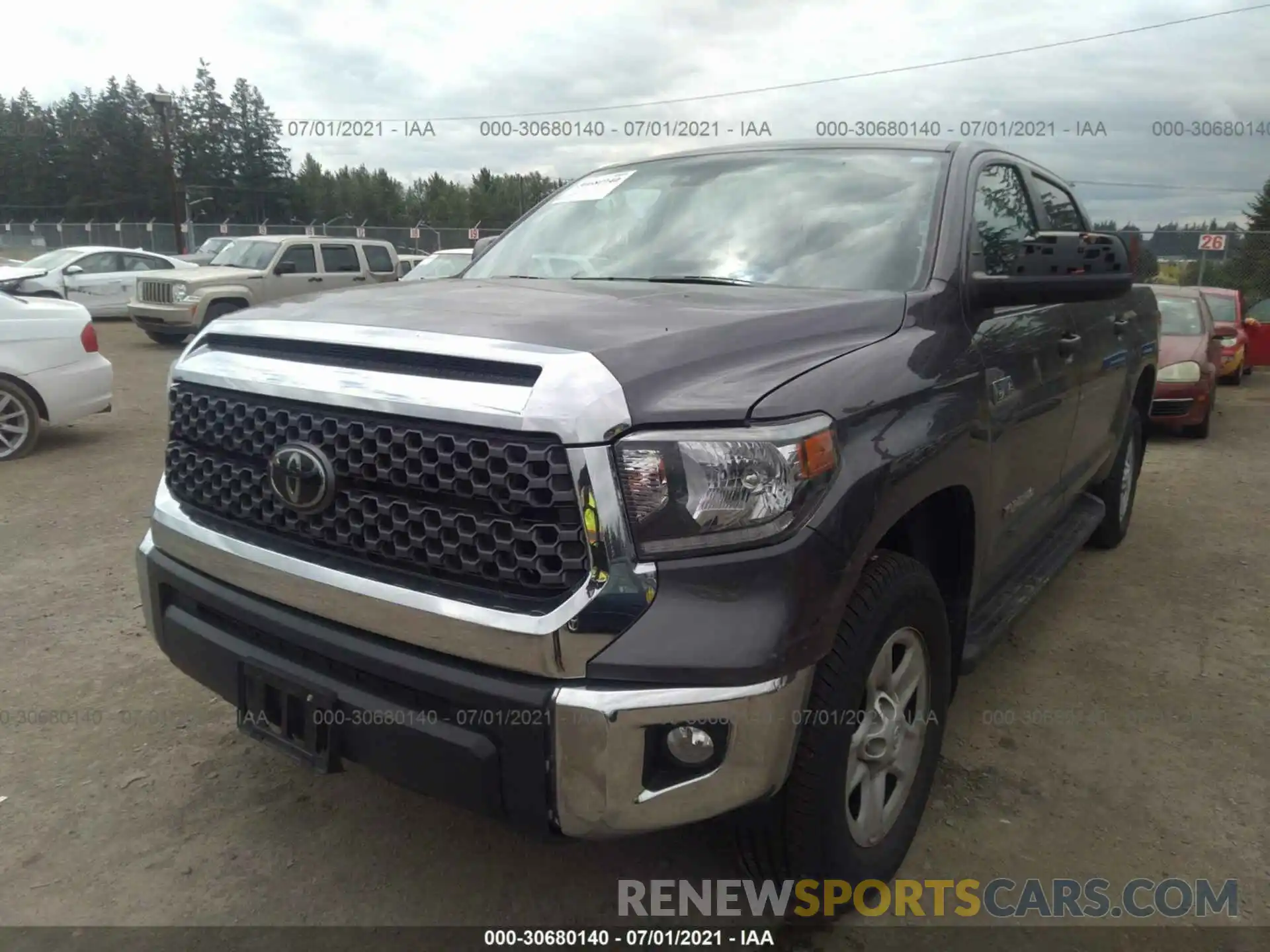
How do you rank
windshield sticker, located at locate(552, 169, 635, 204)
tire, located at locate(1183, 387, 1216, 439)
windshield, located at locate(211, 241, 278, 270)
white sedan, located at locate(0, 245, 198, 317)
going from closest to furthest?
1. windshield sticker, located at locate(552, 169, 635, 204)
2. tire, located at locate(1183, 387, 1216, 439)
3. windshield, located at locate(211, 241, 278, 270)
4. white sedan, located at locate(0, 245, 198, 317)

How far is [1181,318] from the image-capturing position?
10.1 metres

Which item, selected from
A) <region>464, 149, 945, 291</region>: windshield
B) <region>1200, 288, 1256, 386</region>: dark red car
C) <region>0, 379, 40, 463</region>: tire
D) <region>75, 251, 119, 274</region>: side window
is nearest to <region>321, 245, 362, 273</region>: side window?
<region>75, 251, 119, 274</region>: side window

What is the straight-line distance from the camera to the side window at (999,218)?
303 centimetres

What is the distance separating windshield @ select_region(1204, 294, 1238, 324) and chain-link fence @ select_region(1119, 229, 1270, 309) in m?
5.25

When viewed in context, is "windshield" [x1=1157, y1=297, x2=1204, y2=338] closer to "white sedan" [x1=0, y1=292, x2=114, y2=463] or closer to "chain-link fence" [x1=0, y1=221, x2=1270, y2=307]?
"chain-link fence" [x1=0, y1=221, x2=1270, y2=307]

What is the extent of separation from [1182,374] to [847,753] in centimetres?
862

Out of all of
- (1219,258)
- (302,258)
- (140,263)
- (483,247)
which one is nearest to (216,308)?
(302,258)

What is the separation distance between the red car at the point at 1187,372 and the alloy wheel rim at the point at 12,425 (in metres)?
9.59

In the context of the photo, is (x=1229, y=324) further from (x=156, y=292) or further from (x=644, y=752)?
(x=156, y=292)

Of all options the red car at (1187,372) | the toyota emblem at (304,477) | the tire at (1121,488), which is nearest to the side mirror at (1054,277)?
the toyota emblem at (304,477)

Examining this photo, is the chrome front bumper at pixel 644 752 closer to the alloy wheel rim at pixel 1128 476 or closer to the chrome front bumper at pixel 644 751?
the chrome front bumper at pixel 644 751

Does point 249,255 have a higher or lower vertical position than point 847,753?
higher

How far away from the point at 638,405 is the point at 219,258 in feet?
54.3

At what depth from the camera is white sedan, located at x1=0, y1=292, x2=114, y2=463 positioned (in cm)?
730
